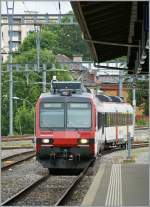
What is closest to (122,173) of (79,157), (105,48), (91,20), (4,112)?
(79,157)

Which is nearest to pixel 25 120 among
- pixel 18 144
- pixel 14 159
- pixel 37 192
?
pixel 18 144

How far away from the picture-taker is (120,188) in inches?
577

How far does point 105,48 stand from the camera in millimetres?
19406

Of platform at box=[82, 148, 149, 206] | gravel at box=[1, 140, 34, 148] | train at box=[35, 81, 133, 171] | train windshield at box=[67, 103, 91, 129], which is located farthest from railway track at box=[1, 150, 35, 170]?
gravel at box=[1, 140, 34, 148]

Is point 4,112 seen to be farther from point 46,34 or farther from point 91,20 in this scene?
point 91,20

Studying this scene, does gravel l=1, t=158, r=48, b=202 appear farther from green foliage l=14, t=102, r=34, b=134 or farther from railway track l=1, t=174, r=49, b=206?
green foliage l=14, t=102, r=34, b=134

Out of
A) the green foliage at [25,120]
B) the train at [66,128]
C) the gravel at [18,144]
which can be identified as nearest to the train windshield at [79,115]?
the train at [66,128]

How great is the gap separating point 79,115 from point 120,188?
5.70m

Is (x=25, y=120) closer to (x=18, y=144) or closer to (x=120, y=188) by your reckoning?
(x=18, y=144)

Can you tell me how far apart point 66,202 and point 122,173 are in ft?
17.1

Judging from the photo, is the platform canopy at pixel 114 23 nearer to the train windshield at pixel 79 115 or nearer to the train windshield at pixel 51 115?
the train windshield at pixel 79 115

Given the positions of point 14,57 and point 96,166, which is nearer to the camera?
point 96,166

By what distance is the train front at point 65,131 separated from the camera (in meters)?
19.6

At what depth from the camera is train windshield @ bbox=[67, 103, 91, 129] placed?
786 inches
